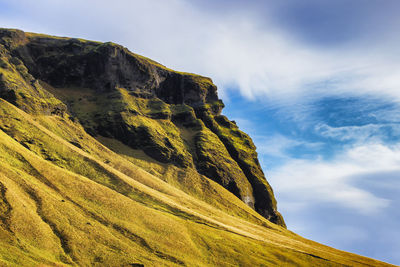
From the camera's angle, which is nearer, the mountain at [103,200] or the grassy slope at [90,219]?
the grassy slope at [90,219]

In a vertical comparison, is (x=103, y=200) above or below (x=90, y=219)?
above

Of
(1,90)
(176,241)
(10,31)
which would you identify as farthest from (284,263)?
(10,31)

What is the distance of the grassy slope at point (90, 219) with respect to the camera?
6025cm

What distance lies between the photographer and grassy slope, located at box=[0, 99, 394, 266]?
60250 mm

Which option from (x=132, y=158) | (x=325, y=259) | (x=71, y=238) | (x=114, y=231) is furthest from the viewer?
(x=132, y=158)

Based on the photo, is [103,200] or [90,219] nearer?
[90,219]

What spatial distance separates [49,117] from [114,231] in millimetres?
91257

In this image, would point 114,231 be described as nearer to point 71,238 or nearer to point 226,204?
point 71,238

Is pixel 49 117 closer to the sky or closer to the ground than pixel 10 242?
closer to the sky

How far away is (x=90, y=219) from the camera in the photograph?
244 ft

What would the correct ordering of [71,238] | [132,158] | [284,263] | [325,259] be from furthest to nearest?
1. [132,158]
2. [325,259]
3. [284,263]
4. [71,238]

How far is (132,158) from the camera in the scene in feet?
527

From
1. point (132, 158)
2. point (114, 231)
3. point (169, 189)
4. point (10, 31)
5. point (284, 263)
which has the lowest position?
point (114, 231)

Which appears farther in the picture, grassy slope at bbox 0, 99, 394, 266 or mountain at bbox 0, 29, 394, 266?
mountain at bbox 0, 29, 394, 266
